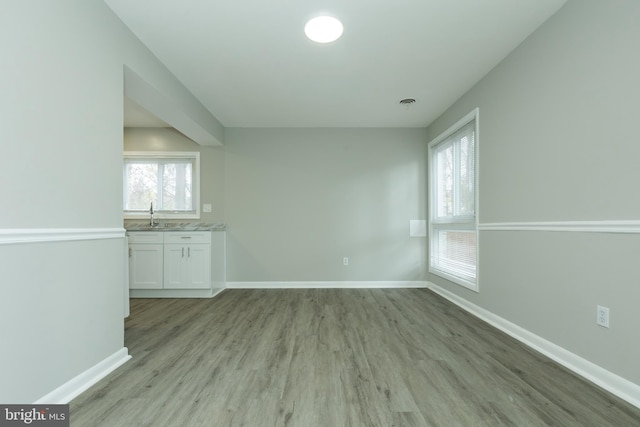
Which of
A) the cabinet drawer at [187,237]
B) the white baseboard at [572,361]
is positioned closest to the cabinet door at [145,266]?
the cabinet drawer at [187,237]

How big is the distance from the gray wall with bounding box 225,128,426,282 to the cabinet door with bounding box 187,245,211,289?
594mm

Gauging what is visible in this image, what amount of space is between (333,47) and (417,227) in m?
2.94

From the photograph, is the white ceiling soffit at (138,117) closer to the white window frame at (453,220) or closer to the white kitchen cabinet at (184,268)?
the white kitchen cabinet at (184,268)

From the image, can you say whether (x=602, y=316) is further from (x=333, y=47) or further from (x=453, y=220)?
(x=333, y=47)

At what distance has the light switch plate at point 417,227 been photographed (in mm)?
4500

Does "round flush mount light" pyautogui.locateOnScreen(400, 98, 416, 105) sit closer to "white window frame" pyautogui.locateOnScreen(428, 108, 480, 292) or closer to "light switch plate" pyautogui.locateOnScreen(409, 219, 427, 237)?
"white window frame" pyautogui.locateOnScreen(428, 108, 480, 292)

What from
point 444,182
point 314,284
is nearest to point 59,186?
point 314,284

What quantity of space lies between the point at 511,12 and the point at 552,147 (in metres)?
1.00

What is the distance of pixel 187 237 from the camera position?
3.91m

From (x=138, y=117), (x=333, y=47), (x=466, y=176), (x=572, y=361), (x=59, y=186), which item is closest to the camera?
(x=59, y=186)

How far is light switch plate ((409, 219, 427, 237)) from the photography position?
4.50 metres

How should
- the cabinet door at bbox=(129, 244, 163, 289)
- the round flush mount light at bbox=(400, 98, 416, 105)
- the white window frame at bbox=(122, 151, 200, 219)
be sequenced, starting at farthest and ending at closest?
the white window frame at bbox=(122, 151, 200, 219) < the cabinet door at bbox=(129, 244, 163, 289) < the round flush mount light at bbox=(400, 98, 416, 105)

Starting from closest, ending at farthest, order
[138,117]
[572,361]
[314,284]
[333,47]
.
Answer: [572,361]
[333,47]
[138,117]
[314,284]

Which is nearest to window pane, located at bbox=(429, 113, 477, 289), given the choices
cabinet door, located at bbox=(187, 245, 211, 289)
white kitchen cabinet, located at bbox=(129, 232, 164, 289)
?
cabinet door, located at bbox=(187, 245, 211, 289)
